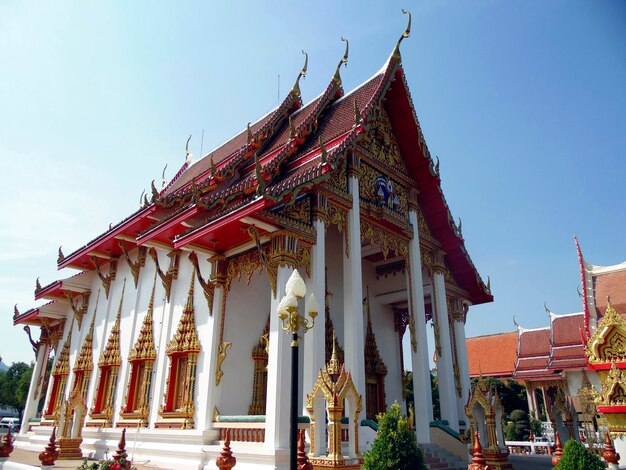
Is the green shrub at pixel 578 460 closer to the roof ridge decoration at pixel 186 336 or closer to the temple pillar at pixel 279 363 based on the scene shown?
the temple pillar at pixel 279 363

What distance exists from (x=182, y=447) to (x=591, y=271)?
302 inches

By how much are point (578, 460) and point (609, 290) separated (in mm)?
4972

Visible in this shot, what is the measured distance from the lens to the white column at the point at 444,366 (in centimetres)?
920

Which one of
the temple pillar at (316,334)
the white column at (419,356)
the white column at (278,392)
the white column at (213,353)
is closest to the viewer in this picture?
the white column at (278,392)

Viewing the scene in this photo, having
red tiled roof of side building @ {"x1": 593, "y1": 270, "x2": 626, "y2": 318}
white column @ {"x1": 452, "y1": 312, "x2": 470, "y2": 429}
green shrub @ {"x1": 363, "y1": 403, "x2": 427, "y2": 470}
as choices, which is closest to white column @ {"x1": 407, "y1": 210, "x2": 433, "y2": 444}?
white column @ {"x1": 452, "y1": 312, "x2": 470, "y2": 429}

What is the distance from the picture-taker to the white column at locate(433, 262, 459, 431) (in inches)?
362

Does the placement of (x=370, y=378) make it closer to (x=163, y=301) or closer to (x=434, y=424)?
(x=434, y=424)

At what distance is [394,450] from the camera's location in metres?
4.47

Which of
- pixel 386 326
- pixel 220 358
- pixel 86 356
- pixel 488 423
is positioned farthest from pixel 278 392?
pixel 86 356

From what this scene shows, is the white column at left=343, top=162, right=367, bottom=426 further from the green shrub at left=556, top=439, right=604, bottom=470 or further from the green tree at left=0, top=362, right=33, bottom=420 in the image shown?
the green tree at left=0, top=362, right=33, bottom=420

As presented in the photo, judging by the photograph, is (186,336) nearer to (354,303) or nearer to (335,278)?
(354,303)

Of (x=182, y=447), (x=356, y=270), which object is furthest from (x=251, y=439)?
(x=356, y=270)

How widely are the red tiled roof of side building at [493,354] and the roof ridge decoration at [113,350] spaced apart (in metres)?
20.7

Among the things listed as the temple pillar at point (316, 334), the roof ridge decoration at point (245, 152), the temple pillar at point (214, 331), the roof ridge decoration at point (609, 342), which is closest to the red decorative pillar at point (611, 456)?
the roof ridge decoration at point (609, 342)
